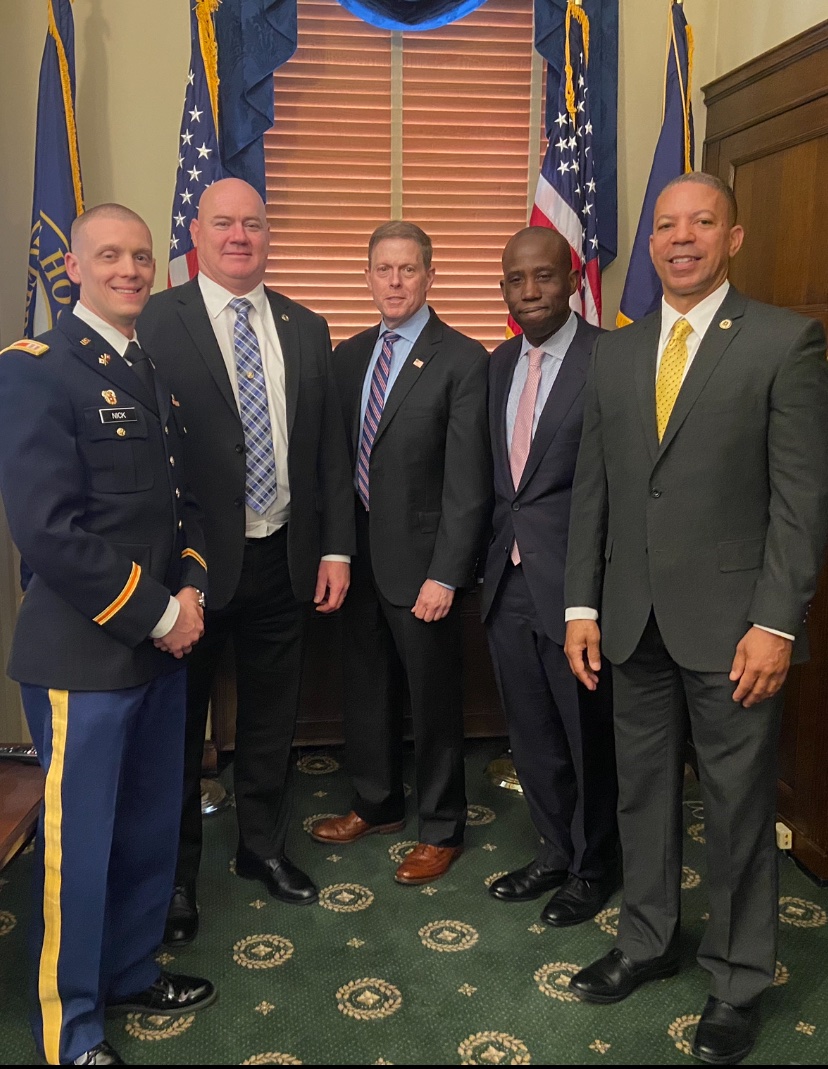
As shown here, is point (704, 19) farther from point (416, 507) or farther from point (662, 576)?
point (662, 576)

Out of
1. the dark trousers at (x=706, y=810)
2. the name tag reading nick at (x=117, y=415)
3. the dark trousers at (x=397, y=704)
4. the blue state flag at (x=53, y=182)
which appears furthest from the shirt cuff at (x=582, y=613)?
the blue state flag at (x=53, y=182)

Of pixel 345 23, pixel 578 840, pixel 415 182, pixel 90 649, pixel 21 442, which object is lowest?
pixel 578 840

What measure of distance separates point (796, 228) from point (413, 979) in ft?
7.40

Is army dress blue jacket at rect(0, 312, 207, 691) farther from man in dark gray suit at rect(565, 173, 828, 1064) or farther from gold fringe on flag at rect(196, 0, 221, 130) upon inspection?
gold fringe on flag at rect(196, 0, 221, 130)

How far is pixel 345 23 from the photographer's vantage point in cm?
347

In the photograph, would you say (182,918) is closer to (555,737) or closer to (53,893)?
(53,893)

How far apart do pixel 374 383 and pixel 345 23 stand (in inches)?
65.2

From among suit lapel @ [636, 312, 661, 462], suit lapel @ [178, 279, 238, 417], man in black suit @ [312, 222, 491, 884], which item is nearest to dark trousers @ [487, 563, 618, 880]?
man in black suit @ [312, 222, 491, 884]

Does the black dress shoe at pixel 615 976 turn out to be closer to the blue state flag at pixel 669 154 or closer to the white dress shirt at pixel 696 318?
the white dress shirt at pixel 696 318

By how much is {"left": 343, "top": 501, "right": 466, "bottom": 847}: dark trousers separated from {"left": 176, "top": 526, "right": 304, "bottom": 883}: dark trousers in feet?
0.98

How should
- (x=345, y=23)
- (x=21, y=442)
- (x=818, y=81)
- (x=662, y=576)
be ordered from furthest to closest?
1. (x=345, y=23)
2. (x=818, y=81)
3. (x=662, y=576)
4. (x=21, y=442)

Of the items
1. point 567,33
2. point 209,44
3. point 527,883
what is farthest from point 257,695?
point 567,33

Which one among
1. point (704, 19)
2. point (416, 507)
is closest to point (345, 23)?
point (704, 19)

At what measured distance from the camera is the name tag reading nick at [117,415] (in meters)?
1.83
